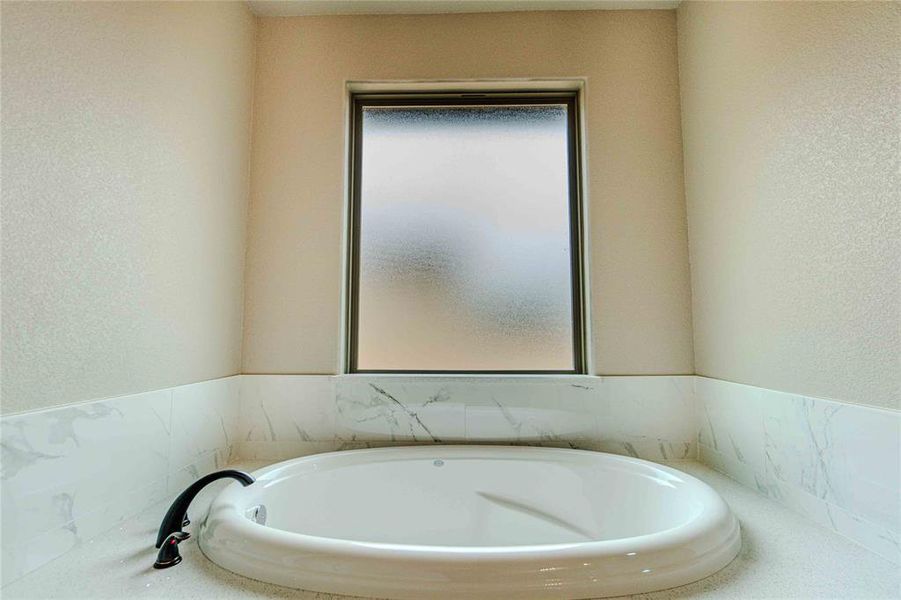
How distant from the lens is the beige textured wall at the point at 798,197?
3.02 ft

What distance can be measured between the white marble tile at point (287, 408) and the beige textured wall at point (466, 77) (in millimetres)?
53

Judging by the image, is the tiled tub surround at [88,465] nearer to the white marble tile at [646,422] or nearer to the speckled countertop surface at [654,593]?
the speckled countertop surface at [654,593]

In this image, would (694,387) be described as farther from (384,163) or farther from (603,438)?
(384,163)

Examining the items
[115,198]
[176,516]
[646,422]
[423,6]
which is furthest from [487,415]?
[423,6]

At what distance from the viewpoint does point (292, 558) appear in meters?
0.78

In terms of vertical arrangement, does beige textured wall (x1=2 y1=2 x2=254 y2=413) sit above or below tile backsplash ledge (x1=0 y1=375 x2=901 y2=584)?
above

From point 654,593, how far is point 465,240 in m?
1.40

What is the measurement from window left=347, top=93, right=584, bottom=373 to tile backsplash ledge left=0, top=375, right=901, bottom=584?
18cm

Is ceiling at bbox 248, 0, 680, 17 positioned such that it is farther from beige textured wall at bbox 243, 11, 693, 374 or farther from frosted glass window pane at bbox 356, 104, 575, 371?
frosted glass window pane at bbox 356, 104, 575, 371

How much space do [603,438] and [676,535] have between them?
84 cm

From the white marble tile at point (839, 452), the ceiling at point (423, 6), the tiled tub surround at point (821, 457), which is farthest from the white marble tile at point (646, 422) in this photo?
the ceiling at point (423, 6)

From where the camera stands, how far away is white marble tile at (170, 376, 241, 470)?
4.24 ft

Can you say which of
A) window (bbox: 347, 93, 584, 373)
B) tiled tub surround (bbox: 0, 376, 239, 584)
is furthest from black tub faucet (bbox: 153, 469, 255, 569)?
window (bbox: 347, 93, 584, 373)

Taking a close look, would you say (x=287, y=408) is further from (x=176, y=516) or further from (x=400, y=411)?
(x=176, y=516)
